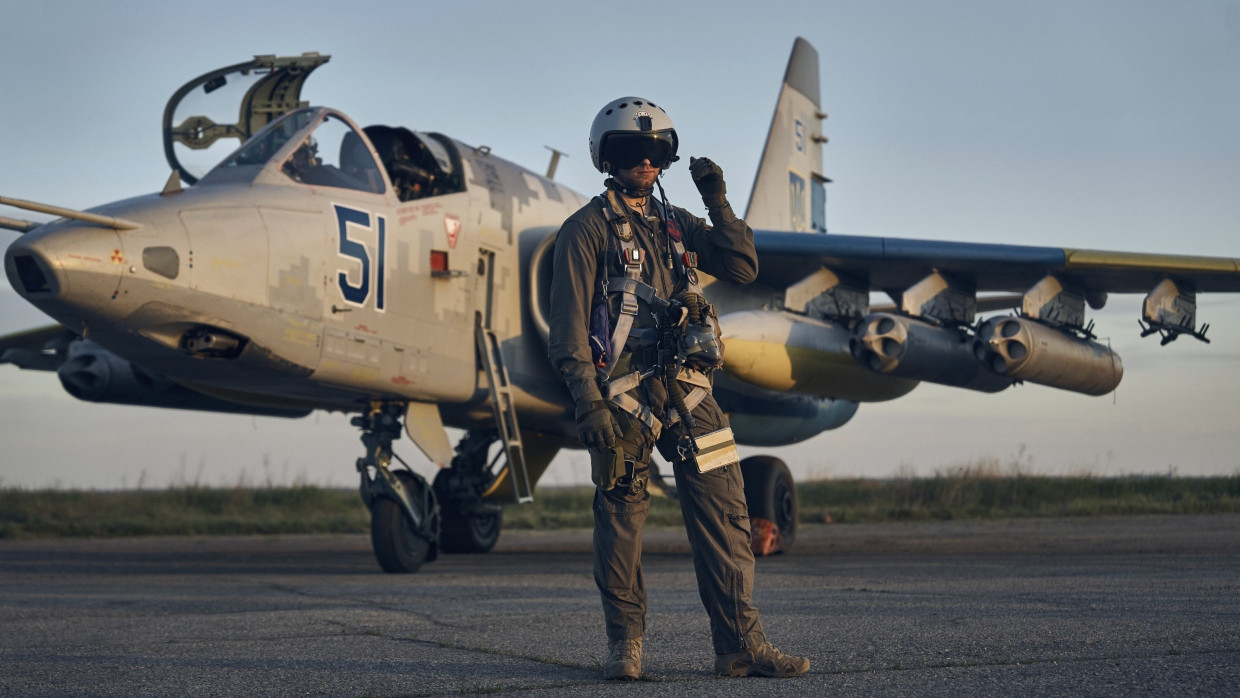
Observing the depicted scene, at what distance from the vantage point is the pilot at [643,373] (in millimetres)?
4449

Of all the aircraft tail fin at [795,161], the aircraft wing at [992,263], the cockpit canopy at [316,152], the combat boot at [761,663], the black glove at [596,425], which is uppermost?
the aircraft tail fin at [795,161]

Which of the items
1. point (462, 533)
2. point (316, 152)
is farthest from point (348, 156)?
point (462, 533)

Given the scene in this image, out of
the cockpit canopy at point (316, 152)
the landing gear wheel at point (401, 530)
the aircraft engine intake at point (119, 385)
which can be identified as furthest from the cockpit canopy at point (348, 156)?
the aircraft engine intake at point (119, 385)

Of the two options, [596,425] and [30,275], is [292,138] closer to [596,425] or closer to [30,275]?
[30,275]

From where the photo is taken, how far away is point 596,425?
4426mm

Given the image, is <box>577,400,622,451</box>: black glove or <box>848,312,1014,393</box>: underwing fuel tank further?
<box>848,312,1014,393</box>: underwing fuel tank

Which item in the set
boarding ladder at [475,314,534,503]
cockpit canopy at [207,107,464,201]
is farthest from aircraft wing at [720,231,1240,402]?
cockpit canopy at [207,107,464,201]

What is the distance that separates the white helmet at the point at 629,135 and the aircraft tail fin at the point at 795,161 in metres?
10.8

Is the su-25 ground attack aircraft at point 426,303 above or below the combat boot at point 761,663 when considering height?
above

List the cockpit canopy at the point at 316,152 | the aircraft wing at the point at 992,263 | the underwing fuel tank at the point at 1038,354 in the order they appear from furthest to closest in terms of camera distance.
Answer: the aircraft wing at the point at 992,263, the underwing fuel tank at the point at 1038,354, the cockpit canopy at the point at 316,152

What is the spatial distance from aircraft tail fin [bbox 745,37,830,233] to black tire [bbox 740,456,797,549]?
148 inches

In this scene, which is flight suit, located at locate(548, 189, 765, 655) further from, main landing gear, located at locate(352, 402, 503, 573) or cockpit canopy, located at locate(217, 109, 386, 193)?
main landing gear, located at locate(352, 402, 503, 573)

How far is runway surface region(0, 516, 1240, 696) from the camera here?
4.15 m

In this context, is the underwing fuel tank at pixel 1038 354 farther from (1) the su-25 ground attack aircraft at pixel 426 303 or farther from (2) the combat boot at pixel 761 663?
(2) the combat boot at pixel 761 663
